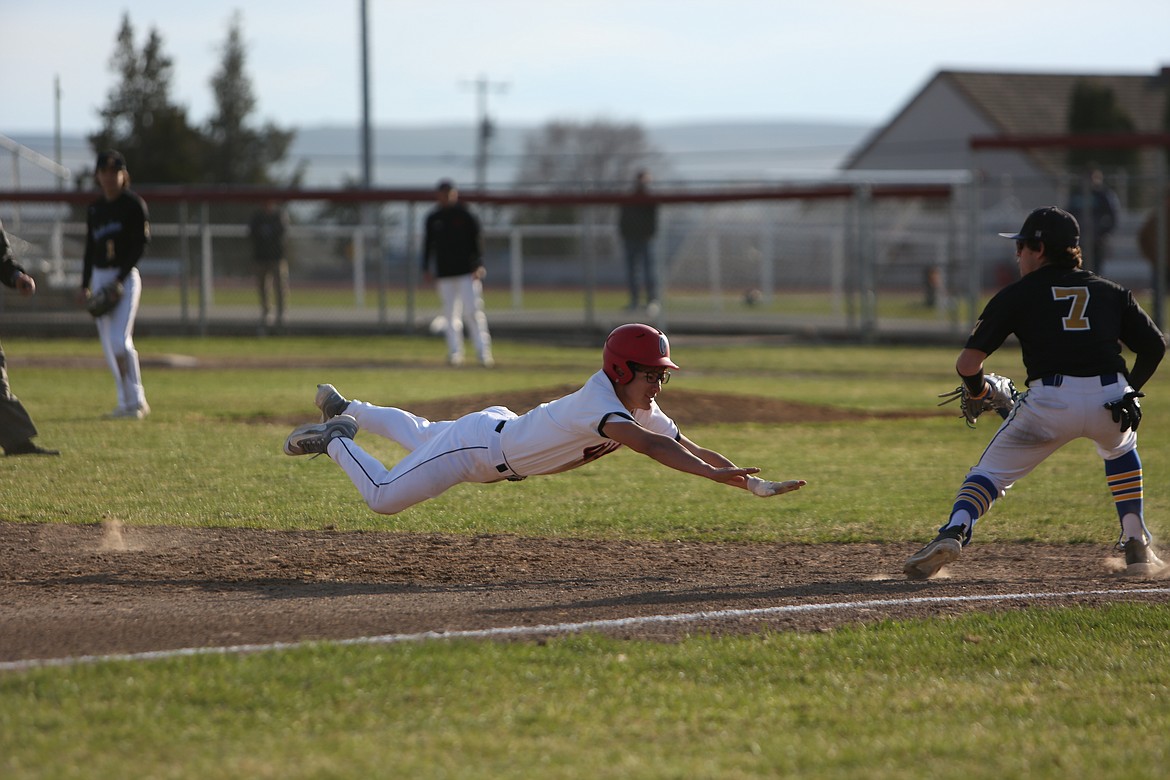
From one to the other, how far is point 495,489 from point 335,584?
2946 mm

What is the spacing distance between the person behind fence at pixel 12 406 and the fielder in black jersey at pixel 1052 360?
5.87 meters

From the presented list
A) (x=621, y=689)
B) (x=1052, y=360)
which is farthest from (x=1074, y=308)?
(x=621, y=689)

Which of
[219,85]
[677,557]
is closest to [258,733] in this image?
[677,557]

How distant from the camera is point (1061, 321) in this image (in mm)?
5844

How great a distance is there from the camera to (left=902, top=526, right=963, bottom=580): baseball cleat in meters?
5.86

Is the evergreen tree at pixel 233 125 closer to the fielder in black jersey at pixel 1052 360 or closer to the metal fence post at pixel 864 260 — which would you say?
the metal fence post at pixel 864 260

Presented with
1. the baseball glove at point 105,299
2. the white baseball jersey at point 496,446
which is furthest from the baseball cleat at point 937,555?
the baseball glove at point 105,299

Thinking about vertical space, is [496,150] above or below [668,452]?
above

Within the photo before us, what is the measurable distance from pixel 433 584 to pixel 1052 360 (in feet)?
9.60

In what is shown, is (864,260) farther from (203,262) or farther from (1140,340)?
(1140,340)

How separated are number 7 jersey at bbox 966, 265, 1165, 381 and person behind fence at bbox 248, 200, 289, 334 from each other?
16.8 m

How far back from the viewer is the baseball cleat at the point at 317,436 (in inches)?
256

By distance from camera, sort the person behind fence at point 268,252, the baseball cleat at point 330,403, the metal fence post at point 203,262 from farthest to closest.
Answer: the person behind fence at point 268,252 < the metal fence post at point 203,262 < the baseball cleat at point 330,403

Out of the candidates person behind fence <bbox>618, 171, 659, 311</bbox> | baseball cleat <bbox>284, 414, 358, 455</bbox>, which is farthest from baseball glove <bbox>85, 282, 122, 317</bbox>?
person behind fence <bbox>618, 171, 659, 311</bbox>
